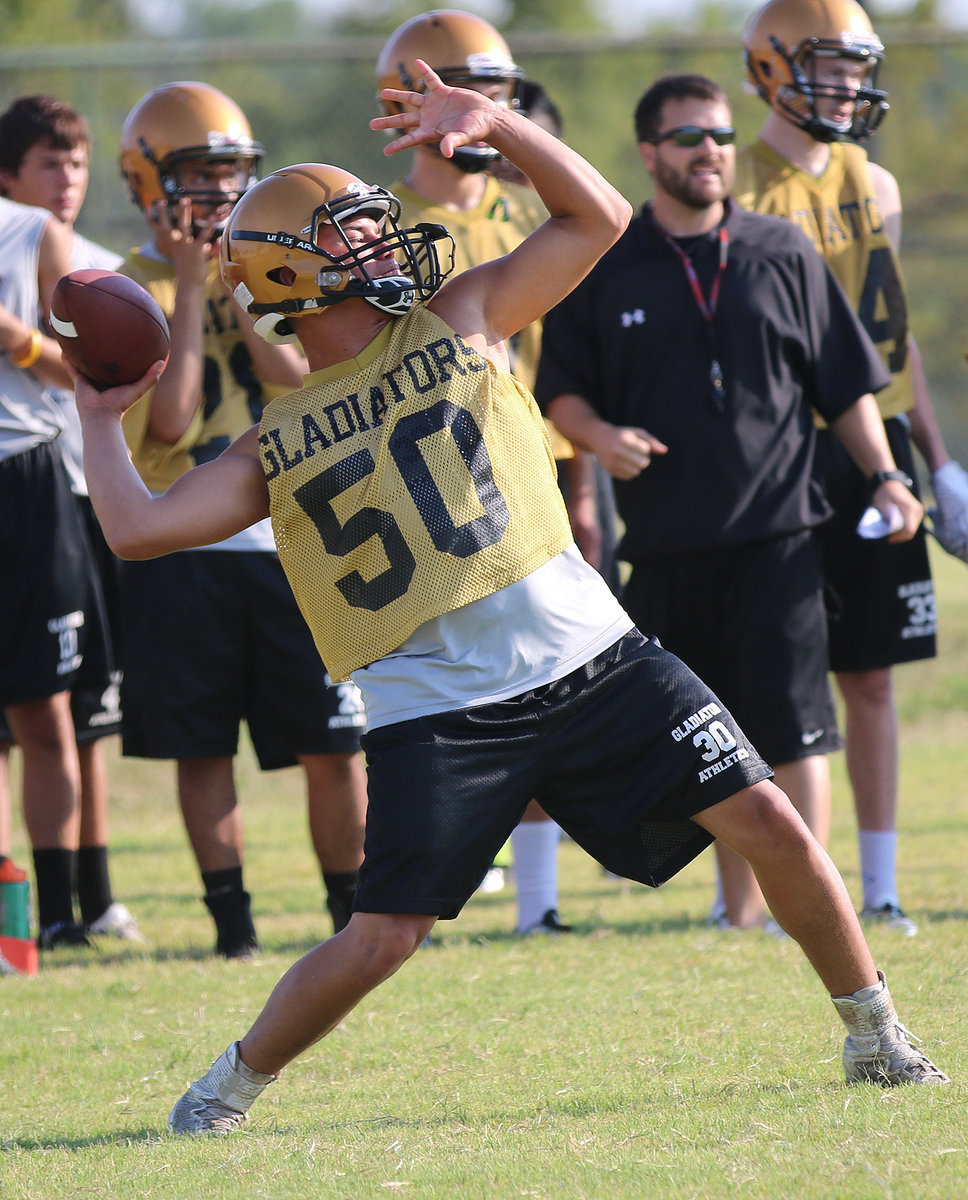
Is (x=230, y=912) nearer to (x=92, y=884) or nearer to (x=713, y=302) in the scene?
(x=92, y=884)

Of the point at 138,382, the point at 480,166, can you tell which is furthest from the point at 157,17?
the point at 138,382

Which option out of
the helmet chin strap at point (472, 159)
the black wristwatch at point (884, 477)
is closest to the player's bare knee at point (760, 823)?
the black wristwatch at point (884, 477)

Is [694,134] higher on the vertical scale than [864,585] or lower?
higher

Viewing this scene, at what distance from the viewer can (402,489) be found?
10.9ft

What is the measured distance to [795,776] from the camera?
510cm

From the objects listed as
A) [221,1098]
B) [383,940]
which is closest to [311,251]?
[383,940]

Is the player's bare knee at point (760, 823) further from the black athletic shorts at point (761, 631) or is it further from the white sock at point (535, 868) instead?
the white sock at point (535, 868)

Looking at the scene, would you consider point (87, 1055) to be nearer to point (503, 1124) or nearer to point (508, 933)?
point (503, 1124)

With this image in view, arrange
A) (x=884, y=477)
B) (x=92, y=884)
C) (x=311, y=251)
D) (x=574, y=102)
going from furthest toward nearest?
(x=574, y=102) → (x=92, y=884) → (x=884, y=477) → (x=311, y=251)

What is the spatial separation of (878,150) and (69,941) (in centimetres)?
981

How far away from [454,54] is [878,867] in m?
3.18

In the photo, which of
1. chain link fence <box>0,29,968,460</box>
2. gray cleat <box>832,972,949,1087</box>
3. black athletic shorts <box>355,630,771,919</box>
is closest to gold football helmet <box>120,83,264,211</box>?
black athletic shorts <box>355,630,771,919</box>

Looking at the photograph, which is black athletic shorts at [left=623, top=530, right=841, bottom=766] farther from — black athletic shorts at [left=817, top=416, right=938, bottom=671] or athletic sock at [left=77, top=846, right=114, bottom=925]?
athletic sock at [left=77, top=846, right=114, bottom=925]

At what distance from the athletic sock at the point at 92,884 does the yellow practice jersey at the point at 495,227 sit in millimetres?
2315
